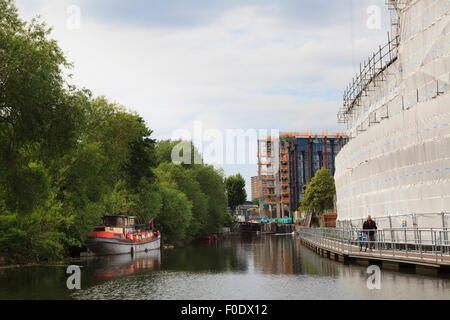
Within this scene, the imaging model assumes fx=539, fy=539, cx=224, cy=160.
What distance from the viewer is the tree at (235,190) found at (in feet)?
554

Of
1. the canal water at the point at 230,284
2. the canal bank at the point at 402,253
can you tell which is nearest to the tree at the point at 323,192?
the canal bank at the point at 402,253

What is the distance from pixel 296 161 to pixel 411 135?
116 metres

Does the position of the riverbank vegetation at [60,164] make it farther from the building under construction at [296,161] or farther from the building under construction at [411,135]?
the building under construction at [296,161]

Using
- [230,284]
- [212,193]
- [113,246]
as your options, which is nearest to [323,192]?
[212,193]

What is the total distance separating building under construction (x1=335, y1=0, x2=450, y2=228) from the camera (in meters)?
34.6

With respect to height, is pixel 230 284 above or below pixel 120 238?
below

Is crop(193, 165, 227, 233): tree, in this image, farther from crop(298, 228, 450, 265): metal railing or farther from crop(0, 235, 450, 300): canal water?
crop(0, 235, 450, 300): canal water

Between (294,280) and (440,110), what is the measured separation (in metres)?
17.8

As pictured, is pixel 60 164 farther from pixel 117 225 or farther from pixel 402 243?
pixel 402 243

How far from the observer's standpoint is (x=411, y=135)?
37.7 m

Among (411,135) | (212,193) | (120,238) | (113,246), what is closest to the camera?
(411,135)

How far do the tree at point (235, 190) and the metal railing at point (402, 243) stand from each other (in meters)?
125
